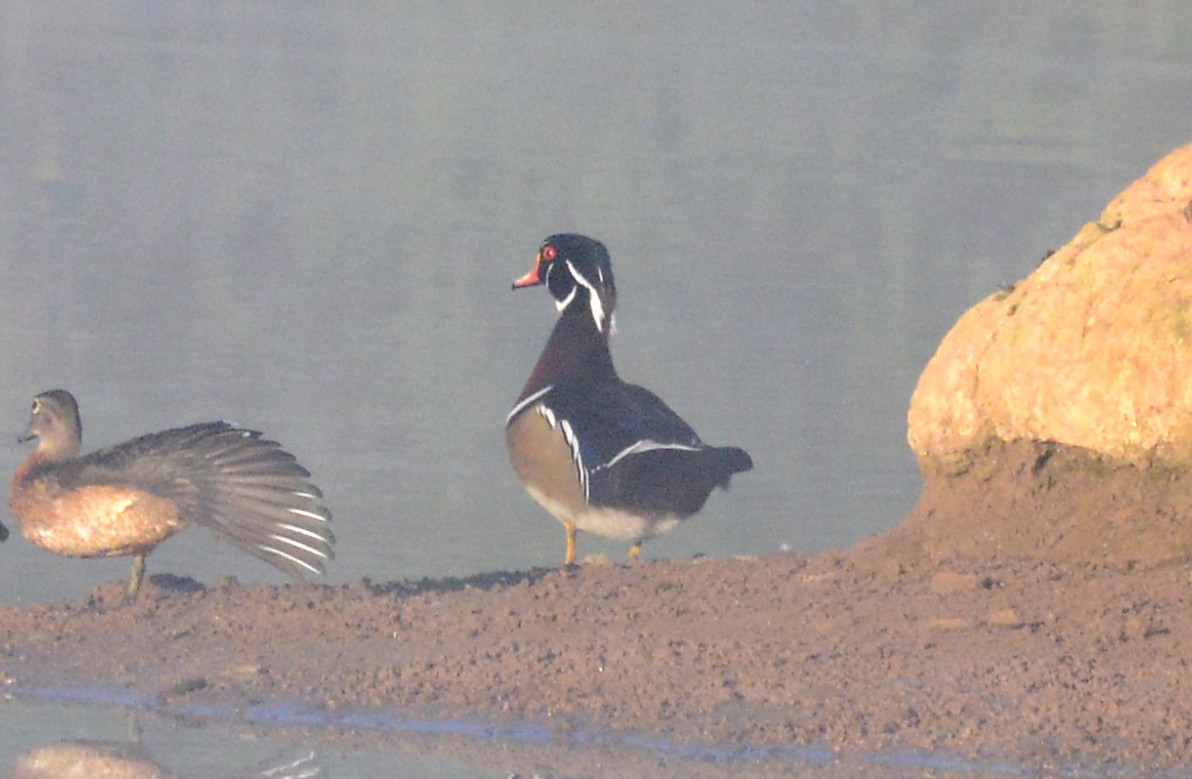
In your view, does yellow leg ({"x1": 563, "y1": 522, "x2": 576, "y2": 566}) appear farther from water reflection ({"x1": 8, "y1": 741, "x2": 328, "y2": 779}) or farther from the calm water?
water reflection ({"x1": 8, "y1": 741, "x2": 328, "y2": 779})

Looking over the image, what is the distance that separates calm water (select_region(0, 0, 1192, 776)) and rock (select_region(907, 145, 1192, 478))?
1948 millimetres

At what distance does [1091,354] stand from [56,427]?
10.1 feet

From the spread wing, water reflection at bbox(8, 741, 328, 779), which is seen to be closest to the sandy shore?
the spread wing

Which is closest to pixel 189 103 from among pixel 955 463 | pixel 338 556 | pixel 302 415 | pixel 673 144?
pixel 673 144

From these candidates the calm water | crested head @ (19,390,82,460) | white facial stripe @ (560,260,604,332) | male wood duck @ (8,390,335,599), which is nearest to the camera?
male wood duck @ (8,390,335,599)

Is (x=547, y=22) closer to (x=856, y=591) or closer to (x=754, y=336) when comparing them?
(x=754, y=336)

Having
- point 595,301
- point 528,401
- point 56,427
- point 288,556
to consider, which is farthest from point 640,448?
point 56,427

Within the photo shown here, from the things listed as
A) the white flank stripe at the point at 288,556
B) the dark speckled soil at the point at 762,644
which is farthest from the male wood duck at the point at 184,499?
the dark speckled soil at the point at 762,644

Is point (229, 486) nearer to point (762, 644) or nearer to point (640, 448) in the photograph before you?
point (640, 448)

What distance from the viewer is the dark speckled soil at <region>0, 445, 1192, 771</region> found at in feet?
19.0

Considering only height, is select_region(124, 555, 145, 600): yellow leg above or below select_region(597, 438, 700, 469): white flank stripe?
below

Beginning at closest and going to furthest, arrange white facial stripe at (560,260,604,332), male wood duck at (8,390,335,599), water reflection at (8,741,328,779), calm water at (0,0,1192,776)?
water reflection at (8,741,328,779) < male wood duck at (8,390,335,599) < white facial stripe at (560,260,604,332) < calm water at (0,0,1192,776)

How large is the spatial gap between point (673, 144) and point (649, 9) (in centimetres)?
1434

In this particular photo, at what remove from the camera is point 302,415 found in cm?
1044
